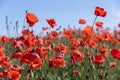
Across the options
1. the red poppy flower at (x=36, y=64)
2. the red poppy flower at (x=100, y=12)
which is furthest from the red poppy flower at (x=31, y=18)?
the red poppy flower at (x=100, y=12)

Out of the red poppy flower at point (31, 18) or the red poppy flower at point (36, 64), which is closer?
the red poppy flower at point (36, 64)

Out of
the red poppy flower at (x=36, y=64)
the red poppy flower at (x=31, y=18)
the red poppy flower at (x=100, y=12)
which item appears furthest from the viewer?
the red poppy flower at (x=100, y=12)

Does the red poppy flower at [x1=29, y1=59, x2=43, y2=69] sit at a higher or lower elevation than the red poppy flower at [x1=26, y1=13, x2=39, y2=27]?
lower

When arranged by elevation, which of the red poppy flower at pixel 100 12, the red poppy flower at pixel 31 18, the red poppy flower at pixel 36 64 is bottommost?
the red poppy flower at pixel 36 64

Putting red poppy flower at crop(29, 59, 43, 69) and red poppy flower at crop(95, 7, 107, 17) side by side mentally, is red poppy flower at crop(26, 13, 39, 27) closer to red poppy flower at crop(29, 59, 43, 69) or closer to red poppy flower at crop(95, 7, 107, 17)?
red poppy flower at crop(29, 59, 43, 69)

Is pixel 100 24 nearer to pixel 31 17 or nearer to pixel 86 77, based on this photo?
pixel 86 77

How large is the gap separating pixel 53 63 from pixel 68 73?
1.66 m

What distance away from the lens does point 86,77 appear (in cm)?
474

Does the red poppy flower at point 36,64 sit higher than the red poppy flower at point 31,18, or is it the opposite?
the red poppy flower at point 31,18

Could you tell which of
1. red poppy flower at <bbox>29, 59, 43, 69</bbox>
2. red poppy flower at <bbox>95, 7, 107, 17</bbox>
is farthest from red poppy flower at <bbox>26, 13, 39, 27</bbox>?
red poppy flower at <bbox>95, 7, 107, 17</bbox>

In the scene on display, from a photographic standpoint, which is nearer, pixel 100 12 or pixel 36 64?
pixel 36 64

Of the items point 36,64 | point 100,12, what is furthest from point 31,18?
point 100,12

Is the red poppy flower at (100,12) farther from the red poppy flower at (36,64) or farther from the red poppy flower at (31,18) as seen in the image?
the red poppy flower at (36,64)

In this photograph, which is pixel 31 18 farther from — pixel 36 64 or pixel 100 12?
pixel 100 12
